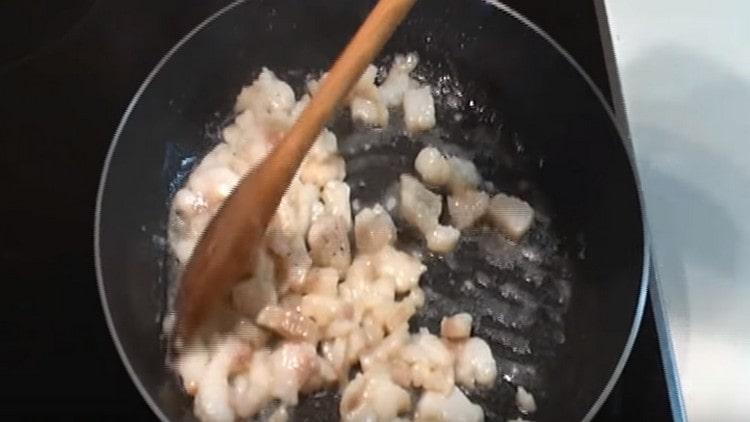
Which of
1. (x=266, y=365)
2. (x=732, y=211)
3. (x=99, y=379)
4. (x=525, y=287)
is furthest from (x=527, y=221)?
(x=99, y=379)

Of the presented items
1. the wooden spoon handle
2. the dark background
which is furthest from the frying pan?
the wooden spoon handle

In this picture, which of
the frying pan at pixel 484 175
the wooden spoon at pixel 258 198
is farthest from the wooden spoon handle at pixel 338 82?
the frying pan at pixel 484 175

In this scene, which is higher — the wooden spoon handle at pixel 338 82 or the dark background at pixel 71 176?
the wooden spoon handle at pixel 338 82

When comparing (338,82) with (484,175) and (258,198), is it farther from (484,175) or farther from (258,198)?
(484,175)

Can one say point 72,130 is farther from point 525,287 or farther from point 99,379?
point 525,287

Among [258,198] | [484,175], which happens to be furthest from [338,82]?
[484,175]

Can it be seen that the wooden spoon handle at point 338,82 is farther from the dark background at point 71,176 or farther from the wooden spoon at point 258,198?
the dark background at point 71,176
